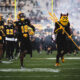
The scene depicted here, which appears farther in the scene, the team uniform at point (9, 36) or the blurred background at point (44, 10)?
the blurred background at point (44, 10)

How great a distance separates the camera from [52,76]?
22.1 ft

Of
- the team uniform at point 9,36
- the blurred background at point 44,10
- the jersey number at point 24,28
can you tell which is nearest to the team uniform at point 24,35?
the jersey number at point 24,28

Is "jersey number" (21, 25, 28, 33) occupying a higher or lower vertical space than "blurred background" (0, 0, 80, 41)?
lower

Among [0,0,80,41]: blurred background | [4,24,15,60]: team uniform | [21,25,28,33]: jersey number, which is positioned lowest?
[4,24,15,60]: team uniform

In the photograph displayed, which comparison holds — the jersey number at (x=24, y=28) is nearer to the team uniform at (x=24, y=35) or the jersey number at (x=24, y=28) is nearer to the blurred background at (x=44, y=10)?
the team uniform at (x=24, y=35)

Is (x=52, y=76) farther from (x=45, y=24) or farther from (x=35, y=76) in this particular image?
(x=45, y=24)

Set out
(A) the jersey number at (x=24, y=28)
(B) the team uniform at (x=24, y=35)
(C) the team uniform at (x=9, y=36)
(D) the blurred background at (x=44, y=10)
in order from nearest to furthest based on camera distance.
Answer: (B) the team uniform at (x=24, y=35) → (A) the jersey number at (x=24, y=28) → (C) the team uniform at (x=9, y=36) → (D) the blurred background at (x=44, y=10)

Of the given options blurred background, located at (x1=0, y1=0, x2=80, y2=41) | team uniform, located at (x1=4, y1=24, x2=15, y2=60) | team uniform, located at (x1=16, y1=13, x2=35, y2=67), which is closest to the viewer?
team uniform, located at (x1=16, y1=13, x2=35, y2=67)

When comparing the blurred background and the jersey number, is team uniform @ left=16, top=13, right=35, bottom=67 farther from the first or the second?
the blurred background

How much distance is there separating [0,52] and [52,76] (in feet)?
14.2

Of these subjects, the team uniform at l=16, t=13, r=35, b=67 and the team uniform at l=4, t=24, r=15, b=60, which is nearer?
the team uniform at l=16, t=13, r=35, b=67

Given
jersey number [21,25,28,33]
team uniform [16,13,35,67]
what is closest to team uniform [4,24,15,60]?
team uniform [16,13,35,67]

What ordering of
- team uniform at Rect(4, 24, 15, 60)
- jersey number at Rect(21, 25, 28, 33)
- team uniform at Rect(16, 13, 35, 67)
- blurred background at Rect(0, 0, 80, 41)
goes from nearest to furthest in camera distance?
1. team uniform at Rect(16, 13, 35, 67)
2. jersey number at Rect(21, 25, 28, 33)
3. team uniform at Rect(4, 24, 15, 60)
4. blurred background at Rect(0, 0, 80, 41)

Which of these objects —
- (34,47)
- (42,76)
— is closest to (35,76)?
(42,76)
